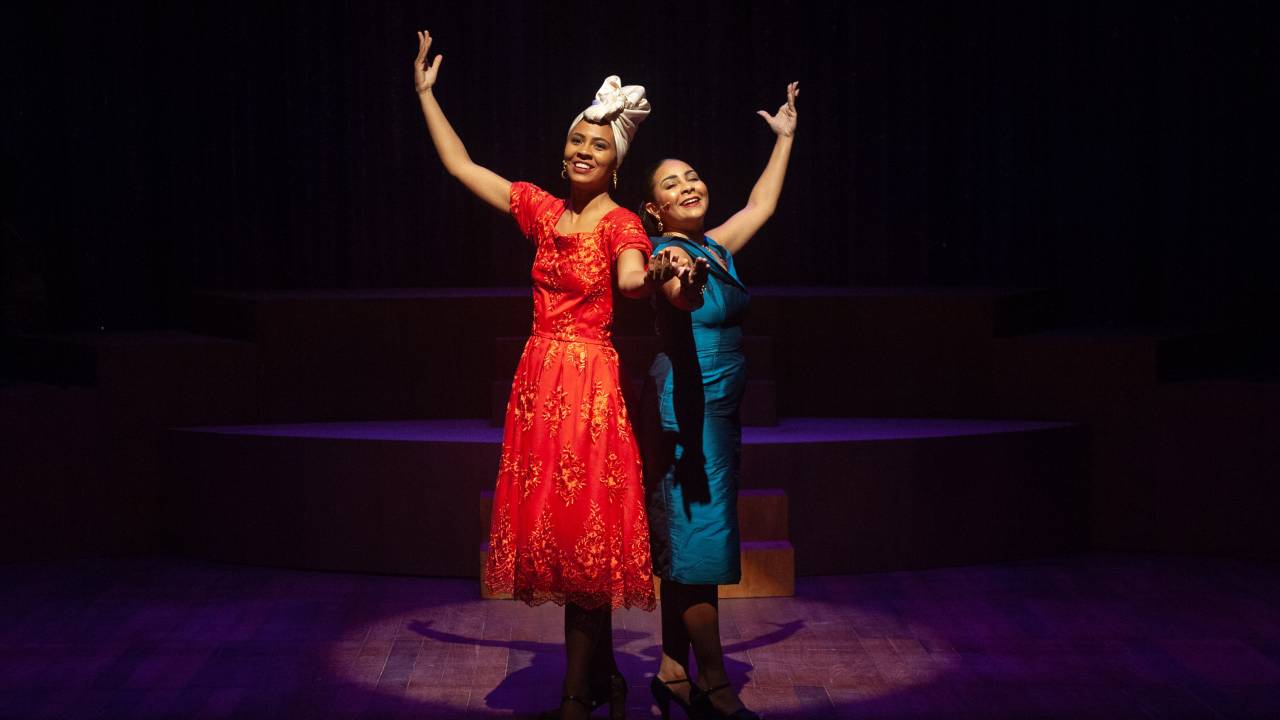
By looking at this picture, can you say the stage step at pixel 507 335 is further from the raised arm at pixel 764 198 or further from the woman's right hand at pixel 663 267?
the woman's right hand at pixel 663 267

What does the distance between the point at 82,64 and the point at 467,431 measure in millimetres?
2727

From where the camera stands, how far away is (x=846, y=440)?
18.0ft

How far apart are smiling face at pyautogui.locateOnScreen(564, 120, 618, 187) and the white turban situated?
0.05ft

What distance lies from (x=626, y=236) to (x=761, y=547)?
193 centimetres

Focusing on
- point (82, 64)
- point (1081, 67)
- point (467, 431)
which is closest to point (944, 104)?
point (1081, 67)

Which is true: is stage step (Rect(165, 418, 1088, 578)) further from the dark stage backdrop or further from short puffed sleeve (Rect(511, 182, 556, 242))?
short puffed sleeve (Rect(511, 182, 556, 242))

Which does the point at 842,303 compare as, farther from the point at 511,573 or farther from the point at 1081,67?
the point at 511,573

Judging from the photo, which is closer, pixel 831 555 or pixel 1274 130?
pixel 831 555

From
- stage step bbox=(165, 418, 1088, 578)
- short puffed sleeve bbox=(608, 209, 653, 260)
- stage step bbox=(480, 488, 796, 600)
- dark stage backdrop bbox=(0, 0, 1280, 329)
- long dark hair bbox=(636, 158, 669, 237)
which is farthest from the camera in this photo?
dark stage backdrop bbox=(0, 0, 1280, 329)

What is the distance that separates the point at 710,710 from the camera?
3686mm

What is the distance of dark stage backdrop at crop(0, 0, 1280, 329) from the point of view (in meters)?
7.14

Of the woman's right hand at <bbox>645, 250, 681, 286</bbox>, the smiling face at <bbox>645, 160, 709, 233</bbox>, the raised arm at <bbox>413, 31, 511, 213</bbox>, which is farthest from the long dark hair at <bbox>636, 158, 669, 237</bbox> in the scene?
the woman's right hand at <bbox>645, 250, 681, 286</bbox>

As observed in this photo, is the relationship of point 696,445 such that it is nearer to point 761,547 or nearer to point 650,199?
point 650,199

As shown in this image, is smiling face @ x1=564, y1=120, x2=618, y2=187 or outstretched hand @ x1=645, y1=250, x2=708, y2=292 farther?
smiling face @ x1=564, y1=120, x2=618, y2=187
